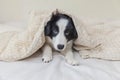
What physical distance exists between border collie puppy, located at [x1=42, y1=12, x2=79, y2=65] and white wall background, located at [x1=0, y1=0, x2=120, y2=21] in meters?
0.57

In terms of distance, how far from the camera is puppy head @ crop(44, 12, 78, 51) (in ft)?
3.30

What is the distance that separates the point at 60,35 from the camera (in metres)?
1.01

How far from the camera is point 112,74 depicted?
952 millimetres

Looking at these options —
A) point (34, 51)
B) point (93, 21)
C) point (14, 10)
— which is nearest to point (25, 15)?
point (14, 10)

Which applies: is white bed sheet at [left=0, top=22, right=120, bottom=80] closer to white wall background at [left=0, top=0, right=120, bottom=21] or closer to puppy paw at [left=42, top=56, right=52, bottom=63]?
puppy paw at [left=42, top=56, right=52, bottom=63]

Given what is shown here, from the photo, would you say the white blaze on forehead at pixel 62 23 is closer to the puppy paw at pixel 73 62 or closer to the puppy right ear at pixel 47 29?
the puppy right ear at pixel 47 29

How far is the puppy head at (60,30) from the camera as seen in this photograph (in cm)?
101

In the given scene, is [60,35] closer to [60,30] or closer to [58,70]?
[60,30]

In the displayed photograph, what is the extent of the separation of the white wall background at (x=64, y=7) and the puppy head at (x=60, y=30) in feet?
1.89

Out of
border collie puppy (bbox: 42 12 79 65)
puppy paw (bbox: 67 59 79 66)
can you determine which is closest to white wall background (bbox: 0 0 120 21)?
border collie puppy (bbox: 42 12 79 65)

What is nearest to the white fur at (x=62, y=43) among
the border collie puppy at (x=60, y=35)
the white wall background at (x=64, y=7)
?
the border collie puppy at (x=60, y=35)

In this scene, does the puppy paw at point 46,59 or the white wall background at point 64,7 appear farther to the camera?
the white wall background at point 64,7

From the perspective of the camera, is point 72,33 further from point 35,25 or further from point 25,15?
point 25,15

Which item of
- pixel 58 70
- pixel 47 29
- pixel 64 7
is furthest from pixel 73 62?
pixel 64 7
